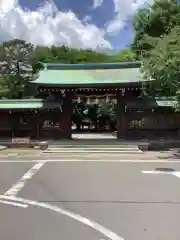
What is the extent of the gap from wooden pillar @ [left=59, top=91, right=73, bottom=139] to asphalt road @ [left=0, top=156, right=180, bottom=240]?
17.6 metres

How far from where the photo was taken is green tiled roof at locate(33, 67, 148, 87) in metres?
30.4

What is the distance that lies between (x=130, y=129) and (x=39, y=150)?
7752mm

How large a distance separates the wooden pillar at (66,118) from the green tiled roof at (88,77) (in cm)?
147

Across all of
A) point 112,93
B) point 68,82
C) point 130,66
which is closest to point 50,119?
point 68,82

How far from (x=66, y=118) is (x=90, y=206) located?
23441mm

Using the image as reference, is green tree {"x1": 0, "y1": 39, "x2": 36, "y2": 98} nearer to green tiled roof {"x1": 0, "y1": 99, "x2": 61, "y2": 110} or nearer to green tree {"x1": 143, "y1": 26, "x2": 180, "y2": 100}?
green tiled roof {"x1": 0, "y1": 99, "x2": 61, "y2": 110}

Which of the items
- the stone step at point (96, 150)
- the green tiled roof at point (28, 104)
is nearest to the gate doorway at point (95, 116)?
the green tiled roof at point (28, 104)

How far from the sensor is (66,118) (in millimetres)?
31750

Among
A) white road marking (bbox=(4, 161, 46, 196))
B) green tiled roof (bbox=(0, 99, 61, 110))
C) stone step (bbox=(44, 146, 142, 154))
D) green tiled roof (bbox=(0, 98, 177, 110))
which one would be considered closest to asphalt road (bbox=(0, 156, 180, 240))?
white road marking (bbox=(4, 161, 46, 196))

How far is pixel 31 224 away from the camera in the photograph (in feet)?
22.3

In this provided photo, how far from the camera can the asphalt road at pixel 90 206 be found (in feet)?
20.6

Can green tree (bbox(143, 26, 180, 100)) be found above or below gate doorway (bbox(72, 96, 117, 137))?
above

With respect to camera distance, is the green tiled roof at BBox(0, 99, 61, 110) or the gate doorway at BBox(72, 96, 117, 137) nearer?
the green tiled roof at BBox(0, 99, 61, 110)

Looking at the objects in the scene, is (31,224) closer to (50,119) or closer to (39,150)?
(39,150)
